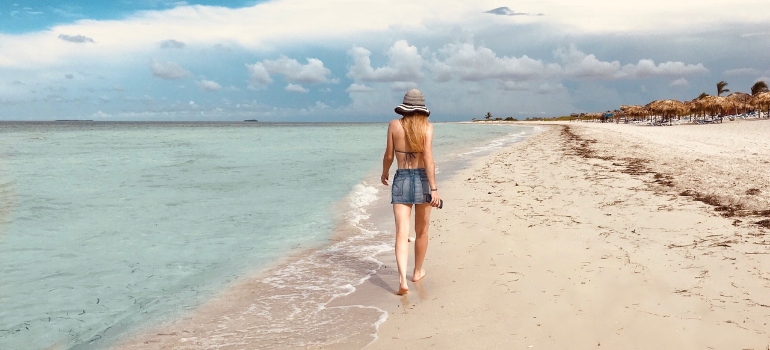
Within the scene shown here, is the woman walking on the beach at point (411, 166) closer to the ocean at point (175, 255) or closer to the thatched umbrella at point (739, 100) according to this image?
the ocean at point (175, 255)

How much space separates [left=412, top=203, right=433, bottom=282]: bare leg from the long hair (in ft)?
2.33

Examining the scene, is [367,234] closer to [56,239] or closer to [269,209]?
[269,209]

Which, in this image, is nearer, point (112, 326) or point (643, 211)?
point (112, 326)

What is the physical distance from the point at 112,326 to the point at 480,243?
15.4 ft

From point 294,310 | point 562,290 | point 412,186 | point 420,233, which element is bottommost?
point 294,310

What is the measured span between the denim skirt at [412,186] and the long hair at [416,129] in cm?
30

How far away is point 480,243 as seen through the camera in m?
7.43

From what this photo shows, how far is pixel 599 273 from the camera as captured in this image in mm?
5621

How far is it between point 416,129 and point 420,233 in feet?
4.08

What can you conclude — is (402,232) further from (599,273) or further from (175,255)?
(175,255)

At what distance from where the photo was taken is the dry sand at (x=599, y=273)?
4.20m

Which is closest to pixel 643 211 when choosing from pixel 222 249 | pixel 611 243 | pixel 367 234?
pixel 611 243

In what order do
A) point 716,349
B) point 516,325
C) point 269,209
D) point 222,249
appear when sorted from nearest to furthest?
point 716,349
point 516,325
point 222,249
point 269,209

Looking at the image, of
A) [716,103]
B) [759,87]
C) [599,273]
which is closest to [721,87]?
[759,87]
